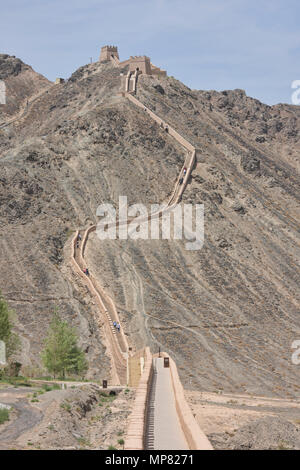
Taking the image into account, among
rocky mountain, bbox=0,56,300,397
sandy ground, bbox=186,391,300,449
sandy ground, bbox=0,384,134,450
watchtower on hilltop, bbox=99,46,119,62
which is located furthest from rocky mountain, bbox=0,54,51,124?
sandy ground, bbox=0,384,134,450

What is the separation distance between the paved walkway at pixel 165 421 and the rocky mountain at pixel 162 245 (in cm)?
1396

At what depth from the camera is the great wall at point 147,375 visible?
1577 centimetres

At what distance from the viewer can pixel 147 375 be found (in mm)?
25688

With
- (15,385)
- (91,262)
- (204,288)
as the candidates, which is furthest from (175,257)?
(15,385)

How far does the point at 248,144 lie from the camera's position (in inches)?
3585

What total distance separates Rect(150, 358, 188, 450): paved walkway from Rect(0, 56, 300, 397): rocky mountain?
45.8 feet

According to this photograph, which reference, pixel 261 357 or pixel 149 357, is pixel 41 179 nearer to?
pixel 261 357

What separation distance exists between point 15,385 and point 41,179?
36663mm

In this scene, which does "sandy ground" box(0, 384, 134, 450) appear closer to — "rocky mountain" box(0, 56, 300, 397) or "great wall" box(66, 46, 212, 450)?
"great wall" box(66, 46, 212, 450)

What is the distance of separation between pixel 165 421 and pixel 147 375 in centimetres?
703

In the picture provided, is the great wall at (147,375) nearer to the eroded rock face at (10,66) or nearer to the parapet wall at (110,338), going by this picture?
the parapet wall at (110,338)

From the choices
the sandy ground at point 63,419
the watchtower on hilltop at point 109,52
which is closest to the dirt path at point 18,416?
the sandy ground at point 63,419

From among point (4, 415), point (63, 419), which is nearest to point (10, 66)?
point (63, 419)

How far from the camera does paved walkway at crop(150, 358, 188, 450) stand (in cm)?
1572
